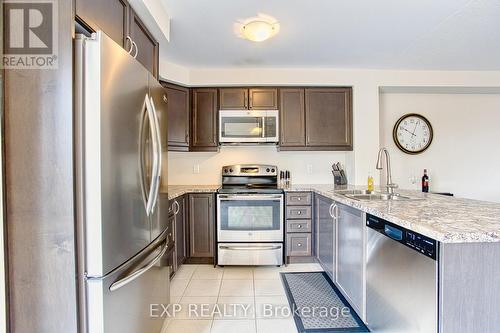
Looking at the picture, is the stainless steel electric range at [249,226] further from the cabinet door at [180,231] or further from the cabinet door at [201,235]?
the cabinet door at [180,231]

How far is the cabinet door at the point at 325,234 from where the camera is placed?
2.38 meters

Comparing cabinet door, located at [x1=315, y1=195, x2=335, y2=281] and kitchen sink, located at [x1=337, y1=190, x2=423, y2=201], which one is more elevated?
kitchen sink, located at [x1=337, y1=190, x2=423, y2=201]

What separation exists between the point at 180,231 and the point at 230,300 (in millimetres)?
960

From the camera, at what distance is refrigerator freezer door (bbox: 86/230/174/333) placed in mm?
1042

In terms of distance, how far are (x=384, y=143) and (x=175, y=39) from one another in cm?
294

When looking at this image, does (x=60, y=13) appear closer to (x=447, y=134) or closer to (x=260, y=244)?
(x=260, y=244)

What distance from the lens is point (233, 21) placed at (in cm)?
216

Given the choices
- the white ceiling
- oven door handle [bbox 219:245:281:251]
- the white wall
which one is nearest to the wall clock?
the white wall

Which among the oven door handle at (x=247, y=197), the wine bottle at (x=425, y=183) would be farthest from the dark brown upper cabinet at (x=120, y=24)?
the wine bottle at (x=425, y=183)

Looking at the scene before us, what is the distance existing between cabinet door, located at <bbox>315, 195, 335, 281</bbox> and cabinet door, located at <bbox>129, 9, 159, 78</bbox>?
1941 mm

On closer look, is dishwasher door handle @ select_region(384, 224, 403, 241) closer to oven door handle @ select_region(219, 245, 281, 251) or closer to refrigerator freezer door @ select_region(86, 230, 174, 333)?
refrigerator freezer door @ select_region(86, 230, 174, 333)

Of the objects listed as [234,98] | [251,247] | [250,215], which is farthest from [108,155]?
[234,98]

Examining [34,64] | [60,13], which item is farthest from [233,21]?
[34,64]

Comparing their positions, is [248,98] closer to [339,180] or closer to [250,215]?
[250,215]
